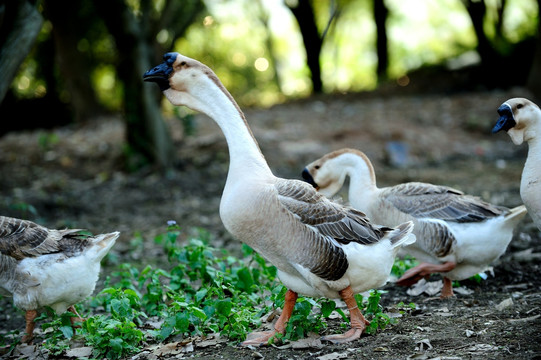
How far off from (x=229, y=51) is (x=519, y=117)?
30600mm

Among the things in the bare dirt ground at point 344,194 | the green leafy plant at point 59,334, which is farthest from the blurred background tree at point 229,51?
the green leafy plant at point 59,334

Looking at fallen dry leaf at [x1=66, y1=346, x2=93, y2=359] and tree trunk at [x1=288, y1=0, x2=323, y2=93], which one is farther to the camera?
tree trunk at [x1=288, y1=0, x2=323, y2=93]

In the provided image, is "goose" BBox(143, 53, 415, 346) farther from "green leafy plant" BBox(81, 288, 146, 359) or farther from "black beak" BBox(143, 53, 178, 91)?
"green leafy plant" BBox(81, 288, 146, 359)

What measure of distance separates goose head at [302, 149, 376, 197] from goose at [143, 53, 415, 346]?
60.3 inches

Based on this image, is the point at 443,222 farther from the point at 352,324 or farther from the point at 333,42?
the point at 333,42

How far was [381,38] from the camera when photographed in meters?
22.1

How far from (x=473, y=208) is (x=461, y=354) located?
203 centimetres

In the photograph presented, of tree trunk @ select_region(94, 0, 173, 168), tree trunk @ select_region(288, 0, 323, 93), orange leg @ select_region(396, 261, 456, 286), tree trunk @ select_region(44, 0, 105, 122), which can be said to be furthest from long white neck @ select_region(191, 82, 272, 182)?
tree trunk @ select_region(288, 0, 323, 93)

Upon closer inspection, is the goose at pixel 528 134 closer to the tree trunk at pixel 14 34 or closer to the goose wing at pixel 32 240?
the goose wing at pixel 32 240

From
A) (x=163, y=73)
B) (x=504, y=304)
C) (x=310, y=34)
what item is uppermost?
(x=163, y=73)

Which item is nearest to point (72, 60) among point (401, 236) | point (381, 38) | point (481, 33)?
point (381, 38)

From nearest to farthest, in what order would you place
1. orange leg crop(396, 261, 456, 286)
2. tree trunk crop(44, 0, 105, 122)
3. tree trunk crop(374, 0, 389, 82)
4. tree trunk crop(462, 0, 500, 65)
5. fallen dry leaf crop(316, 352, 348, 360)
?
fallen dry leaf crop(316, 352, 348, 360)
orange leg crop(396, 261, 456, 286)
tree trunk crop(44, 0, 105, 122)
tree trunk crop(462, 0, 500, 65)
tree trunk crop(374, 0, 389, 82)

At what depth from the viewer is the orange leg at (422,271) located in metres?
5.34

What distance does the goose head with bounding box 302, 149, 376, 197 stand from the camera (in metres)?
5.87
